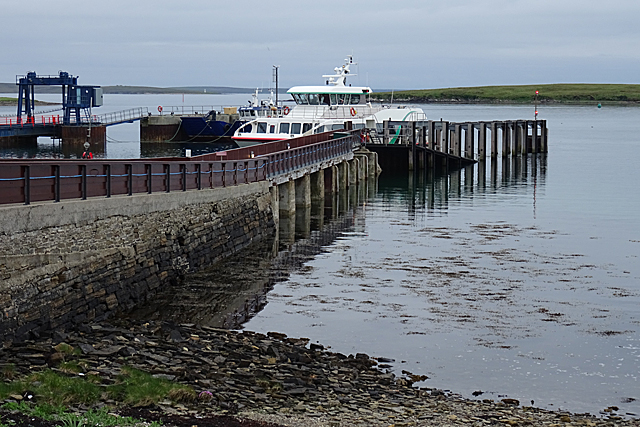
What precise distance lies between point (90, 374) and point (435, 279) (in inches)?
563

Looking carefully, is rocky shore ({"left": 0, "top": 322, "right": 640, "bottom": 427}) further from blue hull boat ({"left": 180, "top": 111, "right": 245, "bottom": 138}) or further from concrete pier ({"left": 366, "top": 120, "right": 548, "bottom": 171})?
blue hull boat ({"left": 180, "top": 111, "right": 245, "bottom": 138})

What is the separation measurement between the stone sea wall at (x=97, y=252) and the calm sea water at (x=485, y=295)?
1.48m

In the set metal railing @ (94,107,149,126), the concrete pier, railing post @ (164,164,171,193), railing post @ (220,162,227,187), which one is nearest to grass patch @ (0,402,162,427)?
railing post @ (164,164,171,193)

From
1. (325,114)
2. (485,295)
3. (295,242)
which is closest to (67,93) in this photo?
(325,114)

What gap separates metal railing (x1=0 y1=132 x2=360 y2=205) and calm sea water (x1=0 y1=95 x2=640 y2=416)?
290 cm

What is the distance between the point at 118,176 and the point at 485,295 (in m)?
10.3

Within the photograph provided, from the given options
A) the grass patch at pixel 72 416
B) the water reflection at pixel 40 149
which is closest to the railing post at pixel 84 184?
the grass patch at pixel 72 416

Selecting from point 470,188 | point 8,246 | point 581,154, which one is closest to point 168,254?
point 8,246

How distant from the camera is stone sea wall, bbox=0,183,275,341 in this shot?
17297 millimetres

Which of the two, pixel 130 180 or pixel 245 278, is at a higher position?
pixel 130 180

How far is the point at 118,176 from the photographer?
22.4 meters

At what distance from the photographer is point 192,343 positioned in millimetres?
17984

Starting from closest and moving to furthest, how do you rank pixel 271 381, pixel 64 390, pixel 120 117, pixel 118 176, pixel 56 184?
pixel 64 390
pixel 271 381
pixel 56 184
pixel 118 176
pixel 120 117

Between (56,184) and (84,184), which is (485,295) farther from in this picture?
(56,184)
